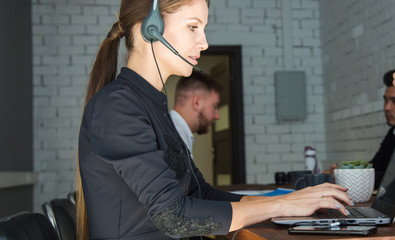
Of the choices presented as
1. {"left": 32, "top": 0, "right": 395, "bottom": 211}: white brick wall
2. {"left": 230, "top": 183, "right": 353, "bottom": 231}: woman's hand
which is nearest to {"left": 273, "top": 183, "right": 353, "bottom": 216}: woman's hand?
{"left": 230, "top": 183, "right": 353, "bottom": 231}: woman's hand

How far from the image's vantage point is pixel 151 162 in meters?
1.10

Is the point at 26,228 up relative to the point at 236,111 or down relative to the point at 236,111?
down

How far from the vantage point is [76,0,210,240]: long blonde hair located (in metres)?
1.35

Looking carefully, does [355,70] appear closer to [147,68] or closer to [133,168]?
[147,68]

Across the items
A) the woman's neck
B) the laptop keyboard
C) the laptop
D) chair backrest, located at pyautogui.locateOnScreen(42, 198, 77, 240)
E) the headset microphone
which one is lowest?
chair backrest, located at pyautogui.locateOnScreen(42, 198, 77, 240)

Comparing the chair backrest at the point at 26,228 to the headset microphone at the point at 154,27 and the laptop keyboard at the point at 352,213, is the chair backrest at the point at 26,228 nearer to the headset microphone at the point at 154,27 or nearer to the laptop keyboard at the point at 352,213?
the headset microphone at the point at 154,27

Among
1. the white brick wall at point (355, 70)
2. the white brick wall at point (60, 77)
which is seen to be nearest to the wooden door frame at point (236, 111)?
the white brick wall at point (355, 70)

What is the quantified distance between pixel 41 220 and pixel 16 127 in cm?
337

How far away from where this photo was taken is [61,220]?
1.51 meters

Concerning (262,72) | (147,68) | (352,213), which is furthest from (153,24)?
(262,72)

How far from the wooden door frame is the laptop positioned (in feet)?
13.3

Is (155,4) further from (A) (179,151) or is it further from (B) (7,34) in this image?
(B) (7,34)

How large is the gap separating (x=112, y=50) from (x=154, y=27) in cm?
25

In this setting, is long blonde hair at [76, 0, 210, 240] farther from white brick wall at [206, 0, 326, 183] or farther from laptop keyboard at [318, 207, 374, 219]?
white brick wall at [206, 0, 326, 183]
